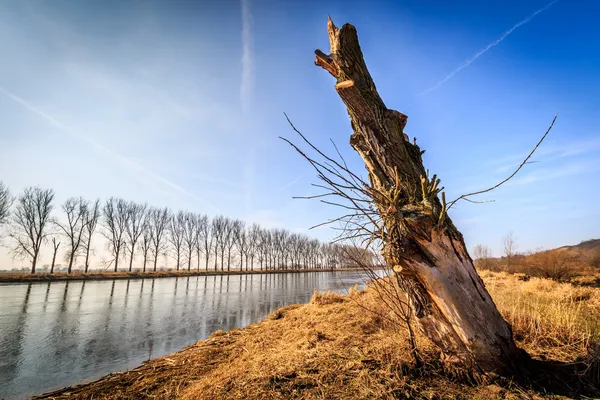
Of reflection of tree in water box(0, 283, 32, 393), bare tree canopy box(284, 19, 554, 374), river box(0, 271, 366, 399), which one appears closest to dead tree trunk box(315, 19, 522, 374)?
bare tree canopy box(284, 19, 554, 374)

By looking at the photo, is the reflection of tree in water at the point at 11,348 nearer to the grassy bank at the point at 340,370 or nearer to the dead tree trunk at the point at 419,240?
the grassy bank at the point at 340,370

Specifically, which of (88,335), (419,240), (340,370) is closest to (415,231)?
(419,240)

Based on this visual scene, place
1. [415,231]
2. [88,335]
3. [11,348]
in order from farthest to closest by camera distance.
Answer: [88,335], [11,348], [415,231]

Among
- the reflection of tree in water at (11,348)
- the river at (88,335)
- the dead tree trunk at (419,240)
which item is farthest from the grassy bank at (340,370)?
the reflection of tree in water at (11,348)

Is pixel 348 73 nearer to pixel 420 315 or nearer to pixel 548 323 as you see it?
pixel 420 315

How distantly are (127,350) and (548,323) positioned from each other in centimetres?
816

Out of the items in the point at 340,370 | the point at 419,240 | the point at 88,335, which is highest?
the point at 419,240

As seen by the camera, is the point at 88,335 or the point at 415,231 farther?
the point at 88,335

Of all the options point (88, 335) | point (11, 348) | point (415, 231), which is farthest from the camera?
point (88, 335)

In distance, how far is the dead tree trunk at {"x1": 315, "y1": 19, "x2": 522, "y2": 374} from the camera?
2.40 meters

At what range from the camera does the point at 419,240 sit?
8.17 ft

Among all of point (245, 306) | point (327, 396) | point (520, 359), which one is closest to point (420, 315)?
point (520, 359)

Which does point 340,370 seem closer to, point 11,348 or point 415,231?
point 415,231

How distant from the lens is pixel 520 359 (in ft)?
8.14
